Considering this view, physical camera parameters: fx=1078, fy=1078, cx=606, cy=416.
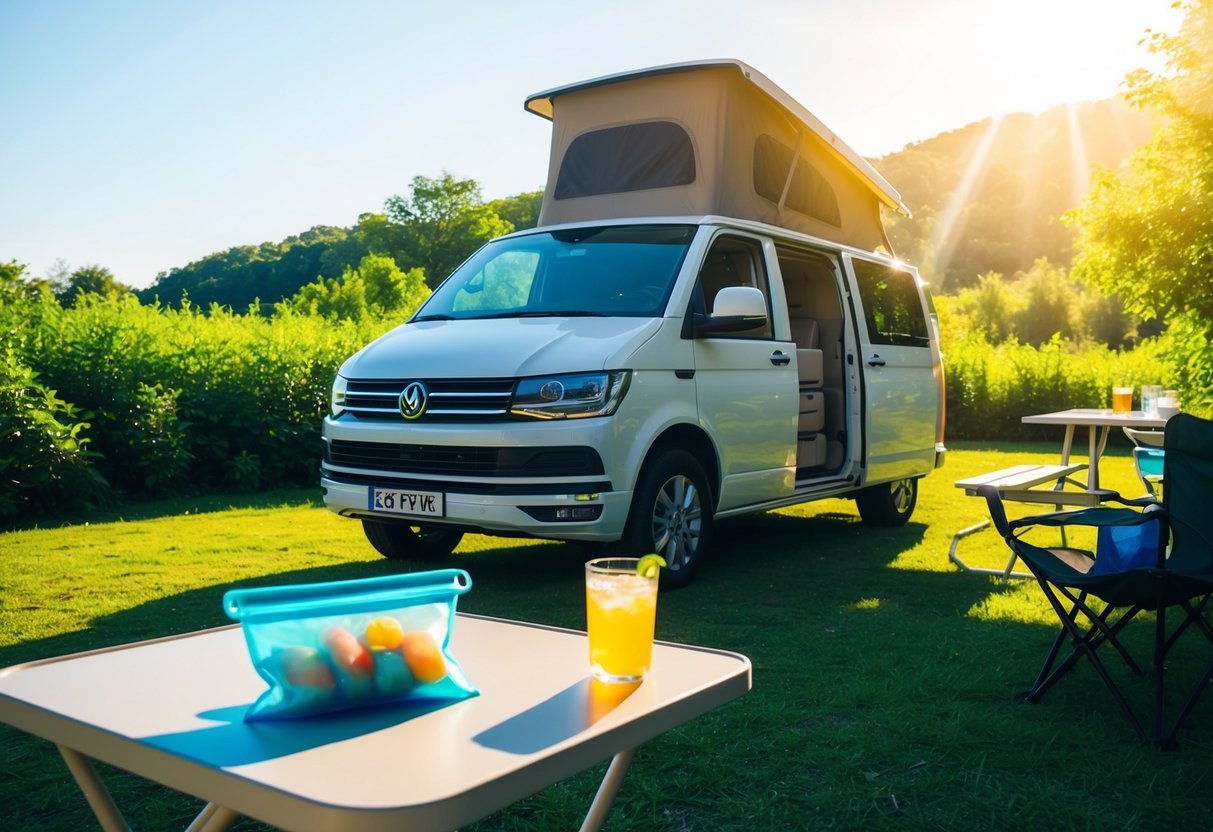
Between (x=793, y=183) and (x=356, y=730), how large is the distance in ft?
21.4

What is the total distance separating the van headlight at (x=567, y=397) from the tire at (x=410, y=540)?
4.75 feet

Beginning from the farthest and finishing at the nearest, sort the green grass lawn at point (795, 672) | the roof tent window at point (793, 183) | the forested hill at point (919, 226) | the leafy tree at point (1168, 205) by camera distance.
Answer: the forested hill at point (919, 226)
the leafy tree at point (1168, 205)
the roof tent window at point (793, 183)
the green grass lawn at point (795, 672)

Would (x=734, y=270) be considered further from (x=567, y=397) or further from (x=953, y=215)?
(x=953, y=215)

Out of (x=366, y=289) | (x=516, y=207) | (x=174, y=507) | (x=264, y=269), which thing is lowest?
(x=174, y=507)

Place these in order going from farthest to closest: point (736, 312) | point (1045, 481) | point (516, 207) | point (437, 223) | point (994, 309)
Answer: point (516, 207), point (437, 223), point (994, 309), point (1045, 481), point (736, 312)

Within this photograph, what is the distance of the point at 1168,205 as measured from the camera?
13562mm

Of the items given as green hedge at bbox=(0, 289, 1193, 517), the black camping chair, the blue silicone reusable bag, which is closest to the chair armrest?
the black camping chair

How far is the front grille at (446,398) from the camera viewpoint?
16.7 feet

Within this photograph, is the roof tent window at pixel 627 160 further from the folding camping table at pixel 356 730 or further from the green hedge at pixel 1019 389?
the green hedge at pixel 1019 389

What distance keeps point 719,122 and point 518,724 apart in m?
5.60

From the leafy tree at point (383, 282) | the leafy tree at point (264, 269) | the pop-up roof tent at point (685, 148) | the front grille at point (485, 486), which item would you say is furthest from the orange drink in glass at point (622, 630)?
the leafy tree at point (383, 282)

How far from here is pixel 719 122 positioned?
21.6 ft

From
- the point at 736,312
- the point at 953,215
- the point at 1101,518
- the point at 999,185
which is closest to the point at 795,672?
the point at 1101,518

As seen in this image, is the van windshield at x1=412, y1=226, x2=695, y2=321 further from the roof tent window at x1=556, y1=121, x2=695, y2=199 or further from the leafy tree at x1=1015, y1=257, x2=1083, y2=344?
the leafy tree at x1=1015, y1=257, x2=1083, y2=344
